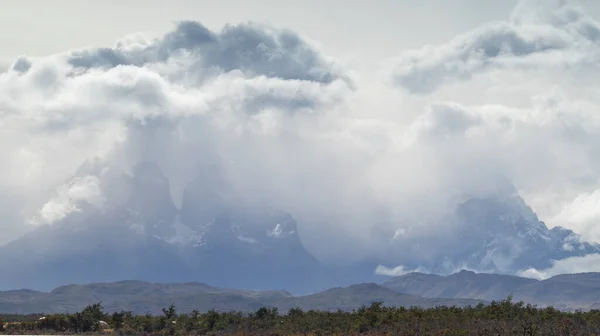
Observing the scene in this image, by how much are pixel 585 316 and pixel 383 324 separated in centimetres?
2883

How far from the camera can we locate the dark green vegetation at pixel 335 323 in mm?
89688

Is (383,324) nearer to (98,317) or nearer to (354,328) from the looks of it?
(354,328)

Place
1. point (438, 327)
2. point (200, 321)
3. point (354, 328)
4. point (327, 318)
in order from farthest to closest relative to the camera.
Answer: point (200, 321) < point (327, 318) < point (354, 328) < point (438, 327)

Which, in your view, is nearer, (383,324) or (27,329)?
(383,324)

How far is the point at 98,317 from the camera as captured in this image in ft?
411

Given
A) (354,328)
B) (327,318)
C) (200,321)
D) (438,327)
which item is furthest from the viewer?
(200,321)

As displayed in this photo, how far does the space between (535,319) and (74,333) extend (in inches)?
2743

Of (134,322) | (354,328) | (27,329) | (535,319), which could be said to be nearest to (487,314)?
(535,319)

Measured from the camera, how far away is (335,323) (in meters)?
104

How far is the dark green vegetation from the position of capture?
294ft

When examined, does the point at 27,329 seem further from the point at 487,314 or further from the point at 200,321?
the point at 487,314

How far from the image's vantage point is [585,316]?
333 ft

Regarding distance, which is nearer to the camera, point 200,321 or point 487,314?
point 487,314

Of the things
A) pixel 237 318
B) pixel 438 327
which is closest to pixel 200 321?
pixel 237 318
